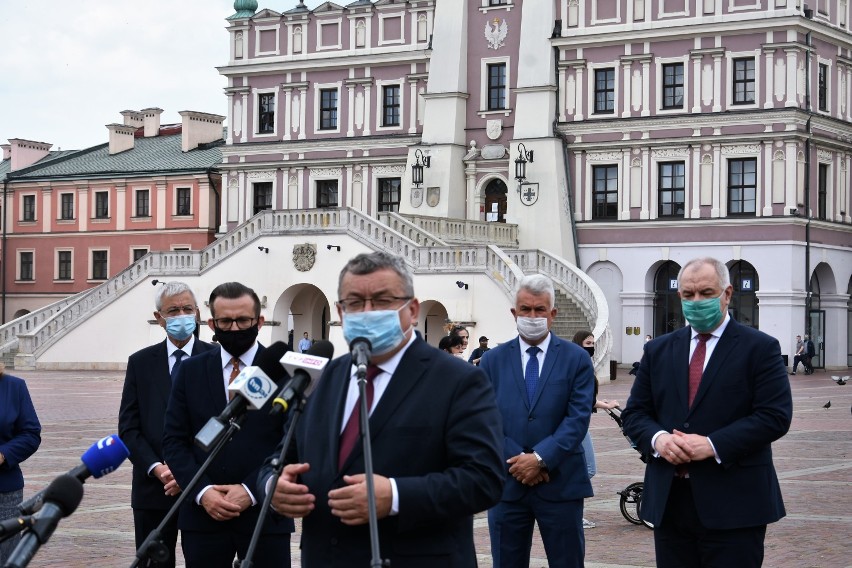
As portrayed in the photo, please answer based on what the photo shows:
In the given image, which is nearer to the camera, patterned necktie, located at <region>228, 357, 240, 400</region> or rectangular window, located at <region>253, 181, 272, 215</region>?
patterned necktie, located at <region>228, 357, 240, 400</region>

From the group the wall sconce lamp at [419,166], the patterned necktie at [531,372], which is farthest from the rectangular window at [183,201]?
the patterned necktie at [531,372]

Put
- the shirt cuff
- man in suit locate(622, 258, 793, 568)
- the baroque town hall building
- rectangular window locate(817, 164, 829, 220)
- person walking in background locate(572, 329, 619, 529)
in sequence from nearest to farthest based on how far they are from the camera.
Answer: the shirt cuff, man in suit locate(622, 258, 793, 568), person walking in background locate(572, 329, 619, 529), the baroque town hall building, rectangular window locate(817, 164, 829, 220)

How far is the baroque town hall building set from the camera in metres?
49.7

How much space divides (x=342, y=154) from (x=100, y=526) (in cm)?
4703

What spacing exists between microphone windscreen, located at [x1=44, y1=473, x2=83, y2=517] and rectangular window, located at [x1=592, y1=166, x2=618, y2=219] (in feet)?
162

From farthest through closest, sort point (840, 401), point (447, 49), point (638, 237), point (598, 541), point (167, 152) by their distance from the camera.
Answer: point (167, 152), point (447, 49), point (638, 237), point (840, 401), point (598, 541)

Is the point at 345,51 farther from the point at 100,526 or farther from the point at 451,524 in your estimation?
the point at 451,524

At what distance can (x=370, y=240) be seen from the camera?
159 ft

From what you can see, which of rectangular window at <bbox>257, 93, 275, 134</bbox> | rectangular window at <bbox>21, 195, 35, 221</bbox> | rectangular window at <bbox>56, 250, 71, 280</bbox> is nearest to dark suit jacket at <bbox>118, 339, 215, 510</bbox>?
rectangular window at <bbox>257, 93, 275, 134</bbox>

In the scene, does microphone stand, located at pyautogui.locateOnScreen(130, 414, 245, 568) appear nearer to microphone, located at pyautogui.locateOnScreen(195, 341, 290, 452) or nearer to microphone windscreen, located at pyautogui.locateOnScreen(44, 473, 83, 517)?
microphone, located at pyautogui.locateOnScreen(195, 341, 290, 452)

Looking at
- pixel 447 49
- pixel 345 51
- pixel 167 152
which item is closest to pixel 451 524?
pixel 447 49

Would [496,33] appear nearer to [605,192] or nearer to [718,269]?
[605,192]

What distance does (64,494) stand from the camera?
4.70 m

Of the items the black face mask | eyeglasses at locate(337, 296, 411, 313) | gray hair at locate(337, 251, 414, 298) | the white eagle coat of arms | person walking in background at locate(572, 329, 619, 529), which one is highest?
the white eagle coat of arms
